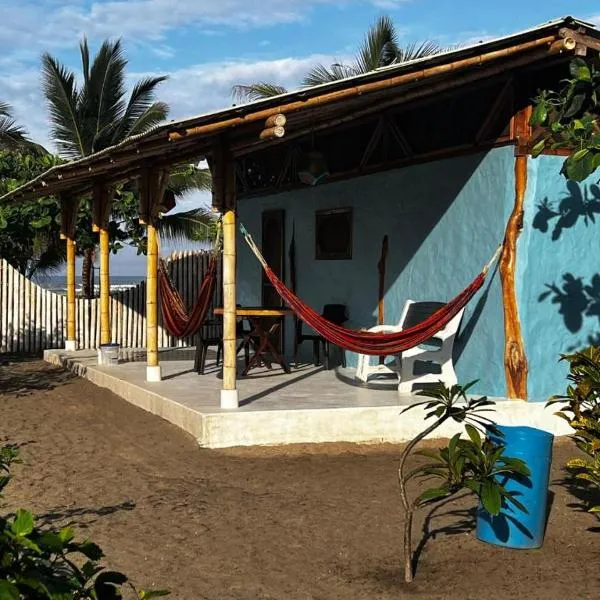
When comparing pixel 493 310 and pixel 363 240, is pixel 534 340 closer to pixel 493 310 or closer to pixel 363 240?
pixel 493 310

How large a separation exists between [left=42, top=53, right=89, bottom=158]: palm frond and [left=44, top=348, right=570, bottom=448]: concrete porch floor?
1001 cm

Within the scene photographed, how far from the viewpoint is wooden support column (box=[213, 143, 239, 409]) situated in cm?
644

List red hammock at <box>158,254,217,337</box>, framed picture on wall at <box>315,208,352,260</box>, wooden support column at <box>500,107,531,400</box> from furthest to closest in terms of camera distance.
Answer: framed picture on wall at <box>315,208,352,260</box> → red hammock at <box>158,254,217,337</box> → wooden support column at <box>500,107,531,400</box>

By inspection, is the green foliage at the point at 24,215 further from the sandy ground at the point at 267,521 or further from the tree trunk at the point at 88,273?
the sandy ground at the point at 267,521

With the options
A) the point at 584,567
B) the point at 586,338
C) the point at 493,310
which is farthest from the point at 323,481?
the point at 586,338

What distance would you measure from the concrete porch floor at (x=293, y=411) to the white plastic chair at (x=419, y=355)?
18 centimetres

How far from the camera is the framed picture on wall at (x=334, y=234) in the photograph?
9.52m

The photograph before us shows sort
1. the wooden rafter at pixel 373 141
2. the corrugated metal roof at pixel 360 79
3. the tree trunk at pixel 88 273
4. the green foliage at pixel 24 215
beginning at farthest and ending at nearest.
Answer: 1. the tree trunk at pixel 88 273
2. the green foliage at pixel 24 215
3. the wooden rafter at pixel 373 141
4. the corrugated metal roof at pixel 360 79

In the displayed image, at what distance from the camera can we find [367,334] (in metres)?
6.81

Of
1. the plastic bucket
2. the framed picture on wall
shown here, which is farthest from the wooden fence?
the framed picture on wall

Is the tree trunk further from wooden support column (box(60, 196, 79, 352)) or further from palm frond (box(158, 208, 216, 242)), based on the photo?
wooden support column (box(60, 196, 79, 352))

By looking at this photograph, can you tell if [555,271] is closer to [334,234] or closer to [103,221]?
[334,234]

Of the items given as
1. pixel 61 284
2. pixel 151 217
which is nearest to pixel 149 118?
pixel 151 217

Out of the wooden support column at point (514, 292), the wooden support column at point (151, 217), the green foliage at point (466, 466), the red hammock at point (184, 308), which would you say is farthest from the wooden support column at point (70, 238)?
the green foliage at point (466, 466)
